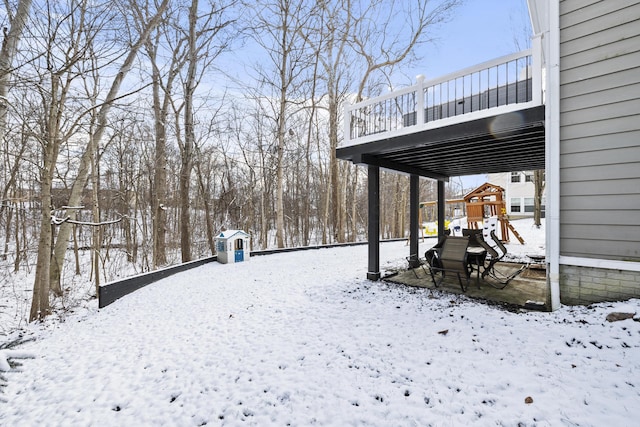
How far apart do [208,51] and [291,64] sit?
306cm

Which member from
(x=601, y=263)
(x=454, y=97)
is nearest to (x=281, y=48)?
(x=454, y=97)

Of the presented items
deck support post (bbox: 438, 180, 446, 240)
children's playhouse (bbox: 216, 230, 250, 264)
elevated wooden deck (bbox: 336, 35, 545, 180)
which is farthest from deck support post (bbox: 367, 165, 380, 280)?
children's playhouse (bbox: 216, 230, 250, 264)

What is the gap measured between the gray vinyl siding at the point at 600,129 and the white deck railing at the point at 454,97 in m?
0.37

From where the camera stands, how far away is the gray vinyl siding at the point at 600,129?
9.81 ft

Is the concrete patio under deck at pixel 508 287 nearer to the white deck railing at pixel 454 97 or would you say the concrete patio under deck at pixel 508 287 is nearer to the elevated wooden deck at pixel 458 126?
the elevated wooden deck at pixel 458 126

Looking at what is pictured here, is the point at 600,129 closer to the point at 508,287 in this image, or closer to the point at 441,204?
the point at 508,287

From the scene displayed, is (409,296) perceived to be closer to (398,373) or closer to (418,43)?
(398,373)

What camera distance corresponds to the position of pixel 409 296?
441 cm

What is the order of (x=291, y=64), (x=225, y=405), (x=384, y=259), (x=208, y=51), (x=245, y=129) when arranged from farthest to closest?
1. (x=245, y=129)
2. (x=291, y=64)
3. (x=208, y=51)
4. (x=384, y=259)
5. (x=225, y=405)

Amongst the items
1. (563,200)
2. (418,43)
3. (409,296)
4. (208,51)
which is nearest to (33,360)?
(409,296)

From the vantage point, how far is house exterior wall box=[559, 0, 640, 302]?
2996 mm

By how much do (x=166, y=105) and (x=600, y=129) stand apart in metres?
10.7

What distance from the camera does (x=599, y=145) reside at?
316 centimetres

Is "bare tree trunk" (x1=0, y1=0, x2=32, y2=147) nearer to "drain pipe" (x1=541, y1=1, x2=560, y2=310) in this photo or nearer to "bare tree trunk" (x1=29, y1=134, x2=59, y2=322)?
"bare tree trunk" (x1=29, y1=134, x2=59, y2=322)
